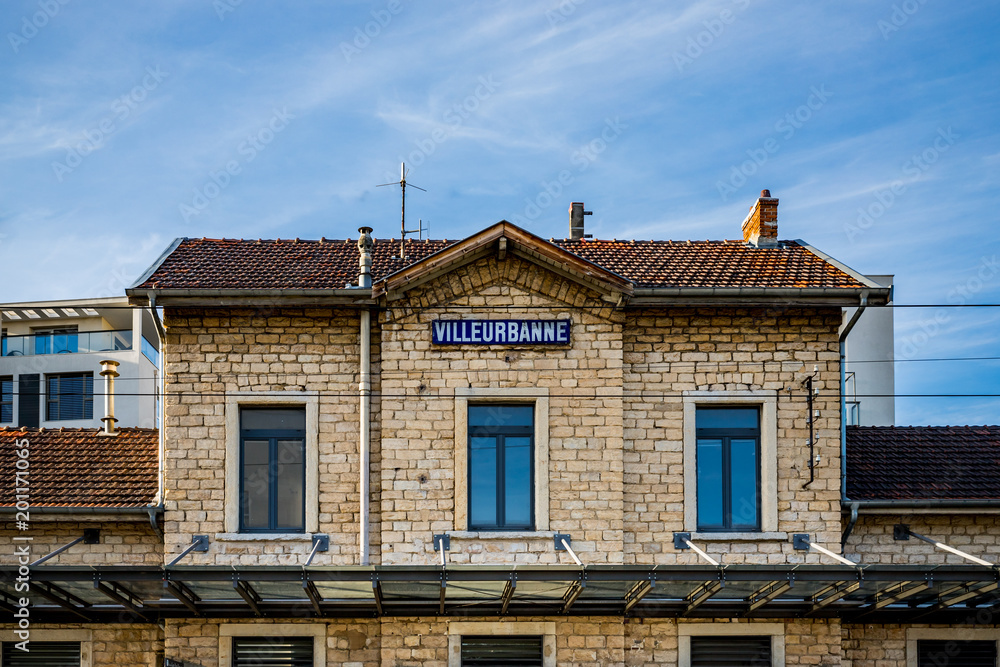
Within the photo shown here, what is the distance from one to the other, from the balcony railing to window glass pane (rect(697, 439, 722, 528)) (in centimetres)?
3062

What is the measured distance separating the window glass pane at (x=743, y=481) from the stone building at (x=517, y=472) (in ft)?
0.09

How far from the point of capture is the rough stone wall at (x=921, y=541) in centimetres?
1617

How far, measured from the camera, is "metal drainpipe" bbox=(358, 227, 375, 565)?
A: 1543cm

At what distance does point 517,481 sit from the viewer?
15797 millimetres

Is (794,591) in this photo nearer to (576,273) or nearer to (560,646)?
(560,646)

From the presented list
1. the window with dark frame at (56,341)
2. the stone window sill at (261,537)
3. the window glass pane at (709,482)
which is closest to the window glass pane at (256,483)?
the stone window sill at (261,537)

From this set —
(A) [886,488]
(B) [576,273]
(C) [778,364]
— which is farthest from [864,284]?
(B) [576,273]

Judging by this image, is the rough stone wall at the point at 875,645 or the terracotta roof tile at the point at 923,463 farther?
the terracotta roof tile at the point at 923,463

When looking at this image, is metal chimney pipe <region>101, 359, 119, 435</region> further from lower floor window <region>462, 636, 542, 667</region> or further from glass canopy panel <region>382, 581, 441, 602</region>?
lower floor window <region>462, 636, 542, 667</region>

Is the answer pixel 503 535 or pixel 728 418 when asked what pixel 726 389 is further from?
pixel 503 535

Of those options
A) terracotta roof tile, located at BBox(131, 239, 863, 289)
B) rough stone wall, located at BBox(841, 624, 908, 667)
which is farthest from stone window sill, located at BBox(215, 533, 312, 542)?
rough stone wall, located at BBox(841, 624, 908, 667)

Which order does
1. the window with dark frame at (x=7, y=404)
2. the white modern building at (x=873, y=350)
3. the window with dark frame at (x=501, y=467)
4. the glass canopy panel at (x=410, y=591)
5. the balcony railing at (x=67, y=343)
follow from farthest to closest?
1. the balcony railing at (x=67, y=343)
2. the window with dark frame at (x=7, y=404)
3. the white modern building at (x=873, y=350)
4. the window with dark frame at (x=501, y=467)
5. the glass canopy panel at (x=410, y=591)

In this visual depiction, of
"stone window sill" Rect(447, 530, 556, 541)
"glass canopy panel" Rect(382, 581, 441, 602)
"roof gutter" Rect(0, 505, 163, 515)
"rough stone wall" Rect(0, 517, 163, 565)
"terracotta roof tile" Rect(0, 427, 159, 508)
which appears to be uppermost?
"terracotta roof tile" Rect(0, 427, 159, 508)

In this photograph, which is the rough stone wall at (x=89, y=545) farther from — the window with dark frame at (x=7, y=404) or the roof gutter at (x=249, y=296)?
the window with dark frame at (x=7, y=404)
